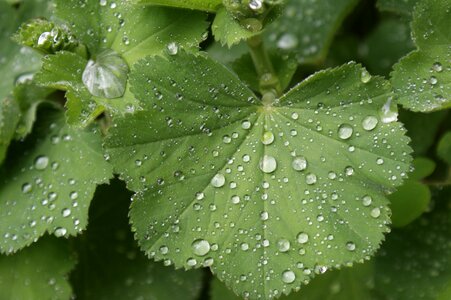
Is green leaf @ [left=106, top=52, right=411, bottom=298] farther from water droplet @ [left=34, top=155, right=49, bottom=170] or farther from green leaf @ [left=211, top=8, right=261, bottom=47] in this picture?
water droplet @ [left=34, top=155, right=49, bottom=170]

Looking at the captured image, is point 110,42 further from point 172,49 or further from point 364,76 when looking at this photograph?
point 364,76

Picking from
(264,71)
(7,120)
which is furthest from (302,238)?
(7,120)

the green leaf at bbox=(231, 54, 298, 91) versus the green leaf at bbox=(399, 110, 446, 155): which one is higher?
the green leaf at bbox=(231, 54, 298, 91)

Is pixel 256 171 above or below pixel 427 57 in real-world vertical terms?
below

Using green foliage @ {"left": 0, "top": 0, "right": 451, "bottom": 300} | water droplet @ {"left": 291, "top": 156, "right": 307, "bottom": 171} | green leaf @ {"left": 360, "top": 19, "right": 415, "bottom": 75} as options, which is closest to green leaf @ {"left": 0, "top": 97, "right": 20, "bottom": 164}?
green foliage @ {"left": 0, "top": 0, "right": 451, "bottom": 300}

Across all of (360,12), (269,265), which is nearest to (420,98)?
(269,265)

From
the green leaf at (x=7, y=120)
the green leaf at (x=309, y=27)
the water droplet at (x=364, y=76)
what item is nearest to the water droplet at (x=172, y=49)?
the water droplet at (x=364, y=76)

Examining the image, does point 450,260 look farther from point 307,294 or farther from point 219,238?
point 219,238
